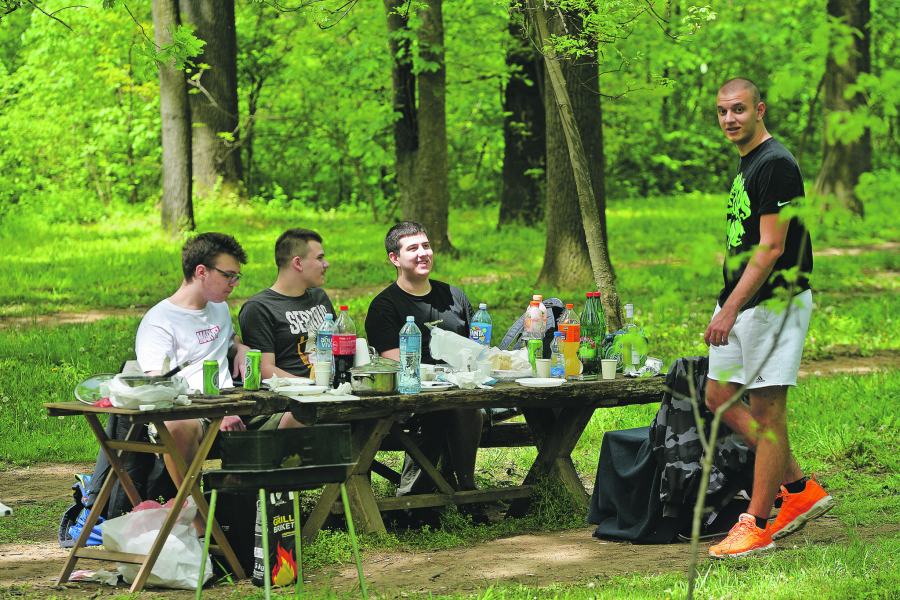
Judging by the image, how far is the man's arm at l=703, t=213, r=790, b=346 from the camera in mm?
3619

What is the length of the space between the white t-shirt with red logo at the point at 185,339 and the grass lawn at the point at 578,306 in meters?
1.05

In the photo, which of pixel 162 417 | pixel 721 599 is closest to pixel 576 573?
pixel 721 599

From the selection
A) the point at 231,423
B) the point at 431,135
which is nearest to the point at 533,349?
the point at 231,423

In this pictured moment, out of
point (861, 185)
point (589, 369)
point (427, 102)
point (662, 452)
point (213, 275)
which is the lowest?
point (662, 452)

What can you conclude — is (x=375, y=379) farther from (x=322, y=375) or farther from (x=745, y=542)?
(x=745, y=542)

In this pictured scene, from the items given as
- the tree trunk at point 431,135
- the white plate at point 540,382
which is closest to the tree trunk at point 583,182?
the white plate at point 540,382

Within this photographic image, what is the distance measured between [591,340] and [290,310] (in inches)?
64.7

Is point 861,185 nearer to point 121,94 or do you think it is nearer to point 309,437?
point 309,437

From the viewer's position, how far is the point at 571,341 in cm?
462

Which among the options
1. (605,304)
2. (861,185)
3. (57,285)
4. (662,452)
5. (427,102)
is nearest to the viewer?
(861,185)

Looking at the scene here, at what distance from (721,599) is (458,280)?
8.20 meters

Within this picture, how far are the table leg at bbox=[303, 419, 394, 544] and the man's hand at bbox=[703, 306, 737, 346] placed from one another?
148 cm

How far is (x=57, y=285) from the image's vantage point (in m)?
10.6

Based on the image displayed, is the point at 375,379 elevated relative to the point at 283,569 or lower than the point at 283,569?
elevated
